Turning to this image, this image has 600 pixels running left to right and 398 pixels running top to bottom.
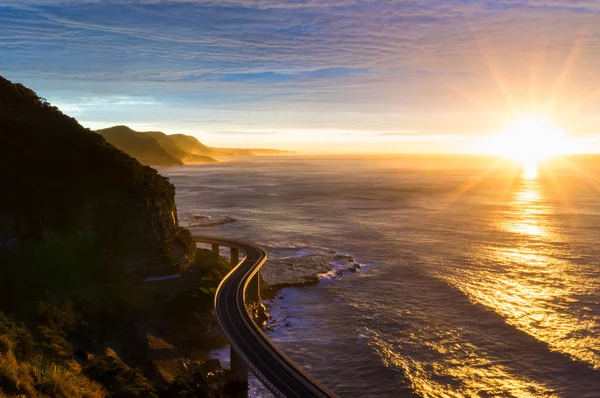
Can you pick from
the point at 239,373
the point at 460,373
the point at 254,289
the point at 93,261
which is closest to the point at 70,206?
the point at 93,261

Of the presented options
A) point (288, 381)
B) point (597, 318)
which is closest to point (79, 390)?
point (288, 381)

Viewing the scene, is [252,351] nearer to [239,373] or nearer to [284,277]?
[239,373]

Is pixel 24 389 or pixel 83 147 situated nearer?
pixel 24 389

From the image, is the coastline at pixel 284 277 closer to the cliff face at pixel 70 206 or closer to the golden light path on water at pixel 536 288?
the cliff face at pixel 70 206

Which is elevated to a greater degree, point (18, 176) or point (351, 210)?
point (18, 176)

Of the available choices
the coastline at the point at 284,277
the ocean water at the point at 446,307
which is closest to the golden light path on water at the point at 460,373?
the ocean water at the point at 446,307

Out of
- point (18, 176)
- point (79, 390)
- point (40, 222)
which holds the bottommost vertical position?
point (79, 390)

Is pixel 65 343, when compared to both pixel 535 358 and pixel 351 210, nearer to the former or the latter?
pixel 535 358
